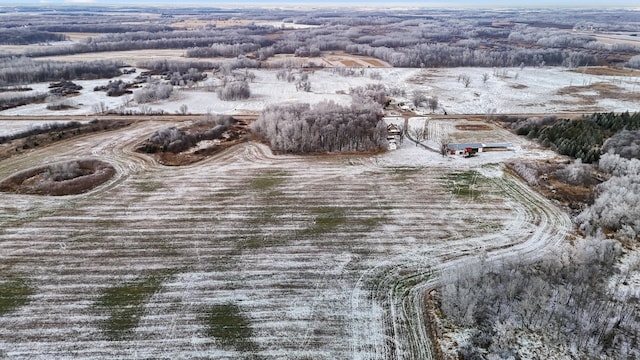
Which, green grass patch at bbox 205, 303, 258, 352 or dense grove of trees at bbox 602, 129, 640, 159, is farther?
dense grove of trees at bbox 602, 129, 640, 159

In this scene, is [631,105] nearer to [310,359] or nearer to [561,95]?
[561,95]

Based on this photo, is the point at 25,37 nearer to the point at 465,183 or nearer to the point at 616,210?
the point at 465,183

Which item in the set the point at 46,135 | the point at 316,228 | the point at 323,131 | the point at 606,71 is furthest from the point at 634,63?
the point at 46,135

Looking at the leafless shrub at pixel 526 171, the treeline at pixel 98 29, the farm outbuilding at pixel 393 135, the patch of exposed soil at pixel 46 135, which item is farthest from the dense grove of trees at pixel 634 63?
the treeline at pixel 98 29

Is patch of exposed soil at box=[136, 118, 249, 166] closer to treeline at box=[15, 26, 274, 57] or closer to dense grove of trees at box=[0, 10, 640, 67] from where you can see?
dense grove of trees at box=[0, 10, 640, 67]

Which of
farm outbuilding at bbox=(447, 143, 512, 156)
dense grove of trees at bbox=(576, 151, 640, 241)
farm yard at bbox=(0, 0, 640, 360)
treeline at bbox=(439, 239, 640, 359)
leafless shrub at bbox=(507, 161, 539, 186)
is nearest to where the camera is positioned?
treeline at bbox=(439, 239, 640, 359)

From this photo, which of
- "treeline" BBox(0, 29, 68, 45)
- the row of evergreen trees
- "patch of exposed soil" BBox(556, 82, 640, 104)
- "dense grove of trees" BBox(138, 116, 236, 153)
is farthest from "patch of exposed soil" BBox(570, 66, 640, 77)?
"treeline" BBox(0, 29, 68, 45)

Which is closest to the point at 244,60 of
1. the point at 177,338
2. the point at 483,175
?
the point at 483,175
